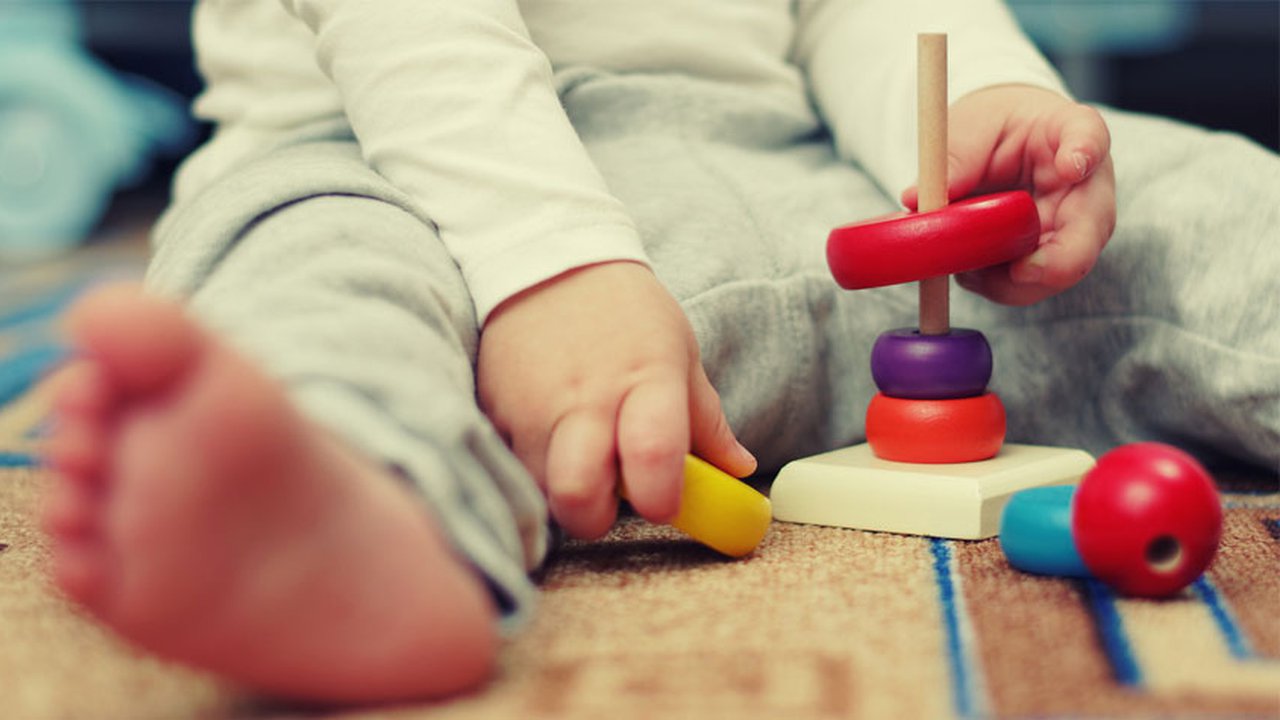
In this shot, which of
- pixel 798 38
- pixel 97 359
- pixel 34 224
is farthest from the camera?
pixel 34 224

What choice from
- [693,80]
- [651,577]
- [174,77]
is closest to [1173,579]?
[651,577]

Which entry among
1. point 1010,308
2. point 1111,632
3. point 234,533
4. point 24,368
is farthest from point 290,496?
point 24,368

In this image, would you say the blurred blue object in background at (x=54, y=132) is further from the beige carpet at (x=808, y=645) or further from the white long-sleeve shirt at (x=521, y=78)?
the beige carpet at (x=808, y=645)

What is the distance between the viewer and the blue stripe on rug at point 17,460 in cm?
82

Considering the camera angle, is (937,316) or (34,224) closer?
(937,316)

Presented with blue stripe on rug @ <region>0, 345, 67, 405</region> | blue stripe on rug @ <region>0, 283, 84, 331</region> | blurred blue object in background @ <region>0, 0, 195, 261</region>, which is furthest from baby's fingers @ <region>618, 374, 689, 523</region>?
blurred blue object in background @ <region>0, 0, 195, 261</region>

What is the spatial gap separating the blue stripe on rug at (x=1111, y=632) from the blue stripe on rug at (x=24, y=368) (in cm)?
78

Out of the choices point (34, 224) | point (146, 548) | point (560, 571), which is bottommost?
point (34, 224)

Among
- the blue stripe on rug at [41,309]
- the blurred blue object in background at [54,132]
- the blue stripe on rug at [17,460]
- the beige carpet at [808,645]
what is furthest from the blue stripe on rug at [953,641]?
the blurred blue object in background at [54,132]

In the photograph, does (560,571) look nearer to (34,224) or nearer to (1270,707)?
(1270,707)

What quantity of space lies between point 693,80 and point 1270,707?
52 cm

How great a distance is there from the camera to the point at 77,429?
0.35 m

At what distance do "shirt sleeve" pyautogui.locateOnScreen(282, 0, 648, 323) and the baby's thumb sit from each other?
0.20 feet

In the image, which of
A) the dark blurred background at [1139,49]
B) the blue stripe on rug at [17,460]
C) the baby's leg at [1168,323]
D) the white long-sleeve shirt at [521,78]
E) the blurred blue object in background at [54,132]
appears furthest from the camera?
the dark blurred background at [1139,49]
